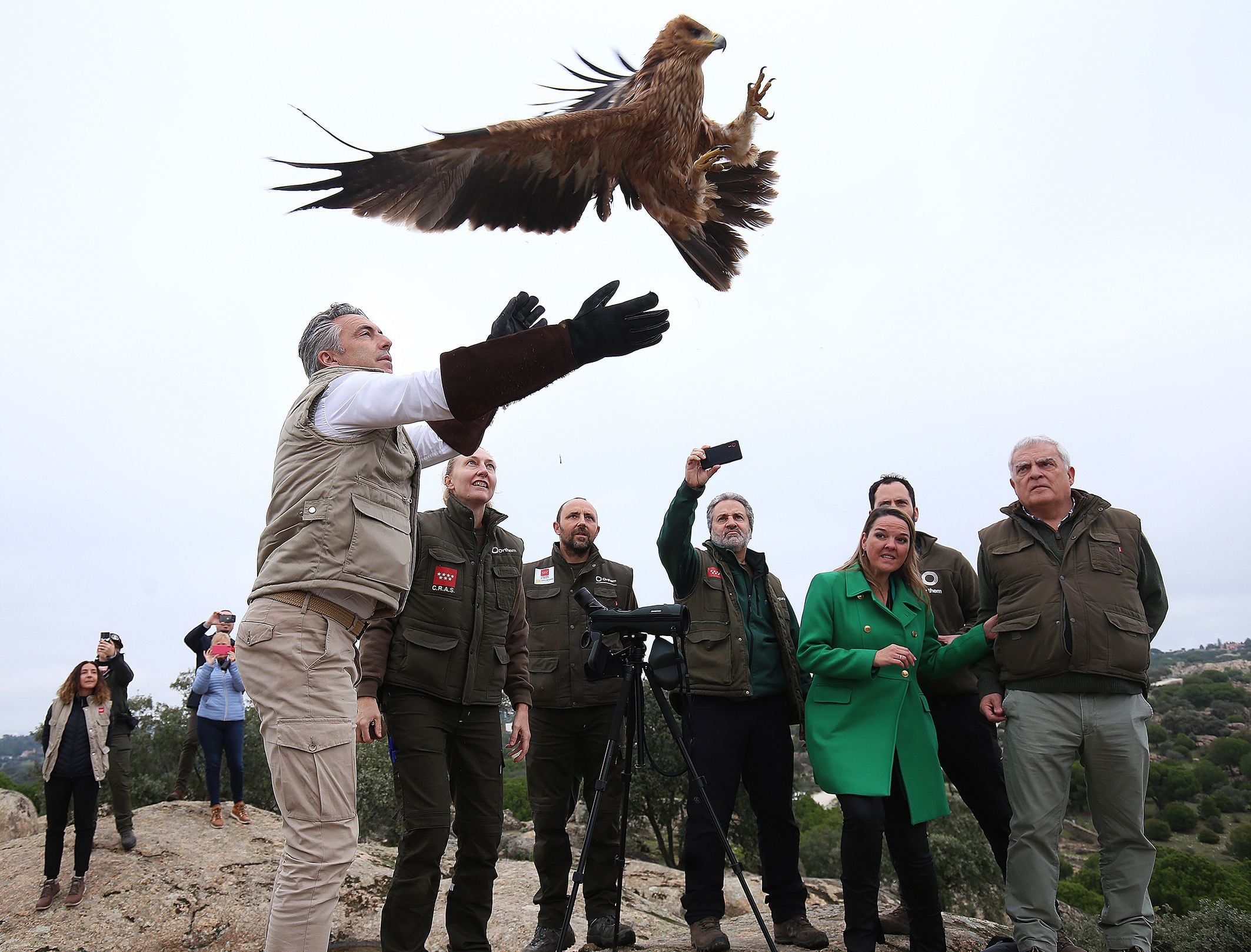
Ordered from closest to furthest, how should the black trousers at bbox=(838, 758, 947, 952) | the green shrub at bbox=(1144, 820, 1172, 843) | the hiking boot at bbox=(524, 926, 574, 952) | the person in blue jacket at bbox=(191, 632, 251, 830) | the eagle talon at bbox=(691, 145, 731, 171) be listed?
the black trousers at bbox=(838, 758, 947, 952)
the eagle talon at bbox=(691, 145, 731, 171)
the hiking boot at bbox=(524, 926, 574, 952)
the person in blue jacket at bbox=(191, 632, 251, 830)
the green shrub at bbox=(1144, 820, 1172, 843)

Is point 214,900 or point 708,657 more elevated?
point 708,657

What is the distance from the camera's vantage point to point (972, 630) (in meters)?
3.35

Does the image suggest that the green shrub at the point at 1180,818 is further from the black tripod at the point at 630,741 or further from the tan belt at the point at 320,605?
the tan belt at the point at 320,605

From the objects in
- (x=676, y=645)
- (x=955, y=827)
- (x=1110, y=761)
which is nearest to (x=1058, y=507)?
(x=1110, y=761)

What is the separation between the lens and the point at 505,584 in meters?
3.49

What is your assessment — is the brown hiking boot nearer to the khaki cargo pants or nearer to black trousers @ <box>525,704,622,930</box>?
black trousers @ <box>525,704,622,930</box>

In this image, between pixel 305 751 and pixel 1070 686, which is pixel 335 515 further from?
pixel 1070 686

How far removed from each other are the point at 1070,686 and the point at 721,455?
162 cm

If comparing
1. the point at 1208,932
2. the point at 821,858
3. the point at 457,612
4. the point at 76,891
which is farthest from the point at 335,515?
the point at 821,858

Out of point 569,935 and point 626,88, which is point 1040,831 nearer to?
point 569,935

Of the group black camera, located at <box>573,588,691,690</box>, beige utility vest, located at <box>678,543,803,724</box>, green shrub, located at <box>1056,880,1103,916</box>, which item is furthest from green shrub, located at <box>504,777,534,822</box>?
black camera, located at <box>573,588,691,690</box>

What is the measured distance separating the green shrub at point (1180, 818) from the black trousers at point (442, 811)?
27289mm

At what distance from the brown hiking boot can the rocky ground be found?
65 cm

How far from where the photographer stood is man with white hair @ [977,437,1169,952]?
9.89 ft
